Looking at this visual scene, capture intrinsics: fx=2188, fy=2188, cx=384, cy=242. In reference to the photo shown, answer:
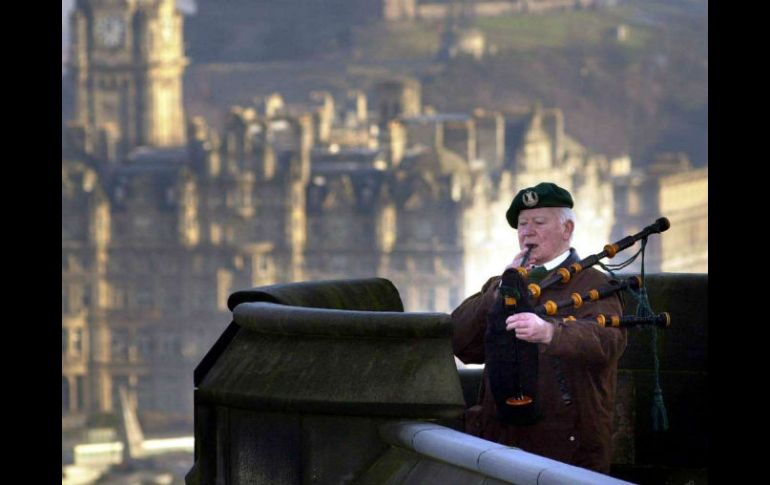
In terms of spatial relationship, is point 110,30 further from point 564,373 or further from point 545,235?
point 564,373

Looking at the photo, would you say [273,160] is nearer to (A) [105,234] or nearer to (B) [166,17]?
(A) [105,234]

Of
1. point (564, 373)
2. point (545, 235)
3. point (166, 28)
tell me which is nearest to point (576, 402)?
point (564, 373)

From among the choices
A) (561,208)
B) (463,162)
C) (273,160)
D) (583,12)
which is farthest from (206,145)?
(561,208)

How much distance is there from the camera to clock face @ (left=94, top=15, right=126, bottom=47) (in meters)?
165

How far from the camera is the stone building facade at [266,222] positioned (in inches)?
5640

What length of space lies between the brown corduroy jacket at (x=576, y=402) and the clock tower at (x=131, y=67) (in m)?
159

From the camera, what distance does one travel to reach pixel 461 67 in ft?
541

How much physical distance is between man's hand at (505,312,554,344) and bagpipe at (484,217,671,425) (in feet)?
0.08

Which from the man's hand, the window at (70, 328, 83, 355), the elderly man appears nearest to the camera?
the man's hand

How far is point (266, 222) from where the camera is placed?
14625 centimetres

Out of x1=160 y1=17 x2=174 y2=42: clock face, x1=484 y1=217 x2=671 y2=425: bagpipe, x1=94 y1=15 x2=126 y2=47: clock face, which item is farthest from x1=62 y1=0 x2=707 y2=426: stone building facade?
x1=484 y1=217 x2=671 y2=425: bagpipe

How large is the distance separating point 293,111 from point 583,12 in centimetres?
2700

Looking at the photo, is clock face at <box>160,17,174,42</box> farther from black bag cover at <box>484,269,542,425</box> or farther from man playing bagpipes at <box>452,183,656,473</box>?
black bag cover at <box>484,269,542,425</box>
